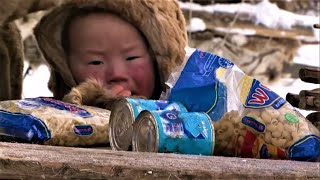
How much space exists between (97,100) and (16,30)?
41cm

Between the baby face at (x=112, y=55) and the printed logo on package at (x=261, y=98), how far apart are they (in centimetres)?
41

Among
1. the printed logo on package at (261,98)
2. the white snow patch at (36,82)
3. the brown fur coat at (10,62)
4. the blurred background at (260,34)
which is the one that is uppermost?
the printed logo on package at (261,98)

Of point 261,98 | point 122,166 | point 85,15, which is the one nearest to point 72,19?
point 85,15

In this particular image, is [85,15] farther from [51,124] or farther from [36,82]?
[36,82]

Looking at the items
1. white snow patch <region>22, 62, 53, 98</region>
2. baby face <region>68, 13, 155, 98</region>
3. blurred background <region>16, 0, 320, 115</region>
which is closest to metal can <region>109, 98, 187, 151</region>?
baby face <region>68, 13, 155, 98</region>

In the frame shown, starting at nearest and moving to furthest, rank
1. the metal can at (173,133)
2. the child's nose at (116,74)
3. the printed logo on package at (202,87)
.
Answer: the metal can at (173,133) < the printed logo on package at (202,87) < the child's nose at (116,74)

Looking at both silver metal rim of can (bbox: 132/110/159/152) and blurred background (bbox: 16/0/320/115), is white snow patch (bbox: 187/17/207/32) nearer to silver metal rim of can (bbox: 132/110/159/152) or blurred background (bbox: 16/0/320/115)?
blurred background (bbox: 16/0/320/115)

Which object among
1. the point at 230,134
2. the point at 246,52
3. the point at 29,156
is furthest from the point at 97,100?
the point at 246,52

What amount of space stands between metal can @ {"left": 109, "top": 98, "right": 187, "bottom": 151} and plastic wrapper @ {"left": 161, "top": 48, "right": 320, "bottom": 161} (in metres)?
0.04

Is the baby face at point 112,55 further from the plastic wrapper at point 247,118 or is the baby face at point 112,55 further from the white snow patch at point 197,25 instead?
the white snow patch at point 197,25

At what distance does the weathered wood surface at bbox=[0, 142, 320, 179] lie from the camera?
63cm

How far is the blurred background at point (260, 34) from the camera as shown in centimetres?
366

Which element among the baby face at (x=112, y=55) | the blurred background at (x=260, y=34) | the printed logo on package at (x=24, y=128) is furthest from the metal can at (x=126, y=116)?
the blurred background at (x=260, y=34)

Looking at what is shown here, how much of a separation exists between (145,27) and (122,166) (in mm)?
830
